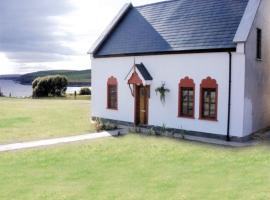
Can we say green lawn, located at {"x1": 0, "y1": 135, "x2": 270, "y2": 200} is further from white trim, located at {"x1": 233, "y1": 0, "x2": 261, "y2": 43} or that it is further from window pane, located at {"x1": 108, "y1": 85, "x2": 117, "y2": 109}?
window pane, located at {"x1": 108, "y1": 85, "x2": 117, "y2": 109}

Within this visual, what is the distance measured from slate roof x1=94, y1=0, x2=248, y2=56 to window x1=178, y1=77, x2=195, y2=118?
5.94 feet

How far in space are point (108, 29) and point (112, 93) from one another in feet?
15.1

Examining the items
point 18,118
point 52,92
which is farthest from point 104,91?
point 52,92

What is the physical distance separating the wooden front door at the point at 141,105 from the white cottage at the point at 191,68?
0.19 ft

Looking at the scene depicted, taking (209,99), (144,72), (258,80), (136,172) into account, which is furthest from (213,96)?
(136,172)

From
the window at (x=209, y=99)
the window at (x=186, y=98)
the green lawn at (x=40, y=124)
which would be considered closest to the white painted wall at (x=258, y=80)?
the window at (x=209, y=99)

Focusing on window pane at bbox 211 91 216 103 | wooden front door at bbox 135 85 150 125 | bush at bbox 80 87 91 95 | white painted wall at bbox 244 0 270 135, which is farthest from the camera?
bush at bbox 80 87 91 95

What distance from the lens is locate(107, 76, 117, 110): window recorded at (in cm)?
2290

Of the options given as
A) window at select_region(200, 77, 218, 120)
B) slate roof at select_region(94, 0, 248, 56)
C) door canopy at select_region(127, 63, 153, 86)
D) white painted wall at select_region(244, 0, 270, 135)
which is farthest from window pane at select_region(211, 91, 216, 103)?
door canopy at select_region(127, 63, 153, 86)

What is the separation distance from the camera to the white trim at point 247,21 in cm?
1646

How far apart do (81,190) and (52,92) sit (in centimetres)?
4730

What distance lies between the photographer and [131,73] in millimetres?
21094

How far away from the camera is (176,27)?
67.6 ft

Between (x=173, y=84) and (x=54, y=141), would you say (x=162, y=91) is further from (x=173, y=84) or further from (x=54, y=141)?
(x=54, y=141)
